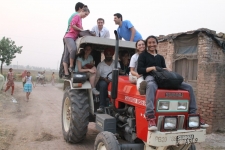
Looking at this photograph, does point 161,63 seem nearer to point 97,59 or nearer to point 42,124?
point 97,59

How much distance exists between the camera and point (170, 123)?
10.7 ft

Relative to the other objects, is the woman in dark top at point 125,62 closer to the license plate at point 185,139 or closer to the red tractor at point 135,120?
the red tractor at point 135,120

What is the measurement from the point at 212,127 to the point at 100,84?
13.0 ft

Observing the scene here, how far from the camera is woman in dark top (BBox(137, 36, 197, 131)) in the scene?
320 centimetres

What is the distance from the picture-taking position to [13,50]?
28.1 metres

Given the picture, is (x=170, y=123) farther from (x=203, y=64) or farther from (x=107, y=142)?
(x=203, y=64)

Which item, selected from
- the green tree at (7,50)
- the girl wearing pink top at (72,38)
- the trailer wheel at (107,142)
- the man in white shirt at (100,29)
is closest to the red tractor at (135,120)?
the trailer wheel at (107,142)

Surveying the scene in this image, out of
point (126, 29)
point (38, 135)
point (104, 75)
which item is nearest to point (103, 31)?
point (126, 29)

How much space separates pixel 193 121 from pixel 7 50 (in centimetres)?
2747

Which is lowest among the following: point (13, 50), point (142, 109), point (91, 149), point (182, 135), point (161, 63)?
point (91, 149)

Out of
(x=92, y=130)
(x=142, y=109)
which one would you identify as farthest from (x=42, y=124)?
(x=142, y=109)

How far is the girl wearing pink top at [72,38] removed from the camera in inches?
203

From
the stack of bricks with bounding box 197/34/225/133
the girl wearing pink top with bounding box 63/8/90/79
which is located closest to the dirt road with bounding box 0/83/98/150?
the girl wearing pink top with bounding box 63/8/90/79

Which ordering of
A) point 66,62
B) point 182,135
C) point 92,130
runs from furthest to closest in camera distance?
1. point 92,130
2. point 66,62
3. point 182,135
